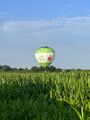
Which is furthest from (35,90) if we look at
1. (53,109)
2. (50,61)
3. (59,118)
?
(50,61)

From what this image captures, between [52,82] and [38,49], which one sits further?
[38,49]

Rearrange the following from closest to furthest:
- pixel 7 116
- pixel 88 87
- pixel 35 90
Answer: pixel 7 116 → pixel 88 87 → pixel 35 90

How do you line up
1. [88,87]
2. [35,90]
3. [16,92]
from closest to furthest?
[88,87] < [16,92] < [35,90]

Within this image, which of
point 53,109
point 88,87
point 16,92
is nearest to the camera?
point 53,109

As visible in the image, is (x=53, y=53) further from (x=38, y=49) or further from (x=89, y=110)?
(x=89, y=110)

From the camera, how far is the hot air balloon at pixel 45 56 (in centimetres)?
6094

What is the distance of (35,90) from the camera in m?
19.3

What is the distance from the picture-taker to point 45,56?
200ft

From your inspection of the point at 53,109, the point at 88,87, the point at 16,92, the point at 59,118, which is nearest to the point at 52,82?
the point at 16,92

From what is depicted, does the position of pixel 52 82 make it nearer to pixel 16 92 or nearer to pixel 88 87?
pixel 16 92

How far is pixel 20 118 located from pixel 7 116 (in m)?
0.31

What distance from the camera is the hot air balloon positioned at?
60.9 metres

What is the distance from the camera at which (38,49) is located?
64.4 metres

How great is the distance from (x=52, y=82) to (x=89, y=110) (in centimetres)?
1191
